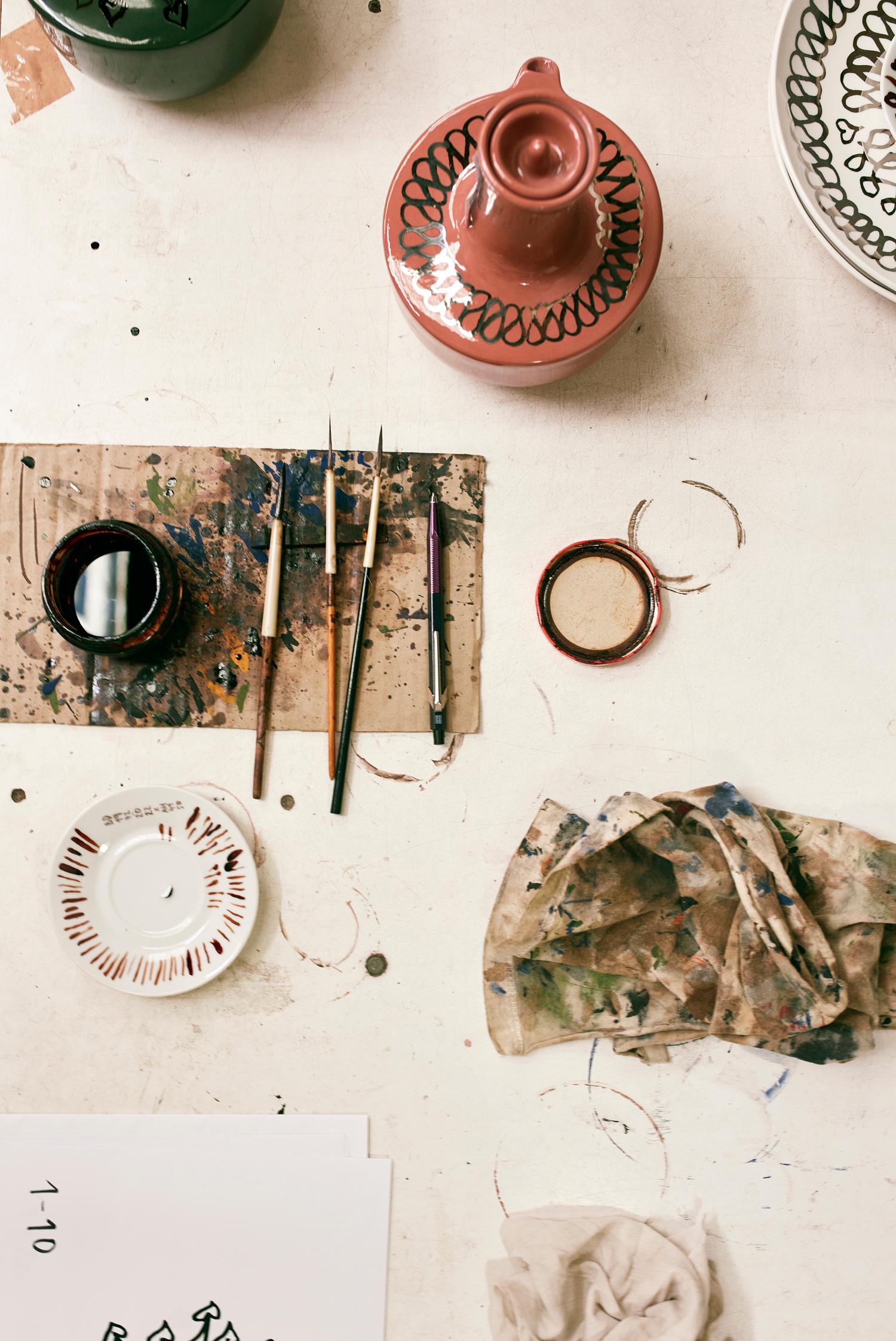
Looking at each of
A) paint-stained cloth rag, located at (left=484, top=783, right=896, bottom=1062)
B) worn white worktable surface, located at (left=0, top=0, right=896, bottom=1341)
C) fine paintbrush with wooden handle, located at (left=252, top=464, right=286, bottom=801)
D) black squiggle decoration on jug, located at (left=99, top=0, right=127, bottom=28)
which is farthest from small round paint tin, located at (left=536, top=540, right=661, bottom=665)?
black squiggle decoration on jug, located at (left=99, top=0, right=127, bottom=28)

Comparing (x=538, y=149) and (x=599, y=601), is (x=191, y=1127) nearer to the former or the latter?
(x=599, y=601)

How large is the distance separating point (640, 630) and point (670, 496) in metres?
0.15

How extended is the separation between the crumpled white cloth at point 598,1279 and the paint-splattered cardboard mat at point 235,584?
505 mm

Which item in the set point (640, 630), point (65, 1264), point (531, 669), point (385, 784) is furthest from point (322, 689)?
point (65, 1264)

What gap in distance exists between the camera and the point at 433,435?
90 centimetres

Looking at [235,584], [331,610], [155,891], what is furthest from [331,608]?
[155,891]

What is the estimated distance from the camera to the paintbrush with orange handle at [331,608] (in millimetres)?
863

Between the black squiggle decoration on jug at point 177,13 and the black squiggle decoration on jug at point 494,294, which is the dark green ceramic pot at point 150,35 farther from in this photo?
the black squiggle decoration on jug at point 494,294

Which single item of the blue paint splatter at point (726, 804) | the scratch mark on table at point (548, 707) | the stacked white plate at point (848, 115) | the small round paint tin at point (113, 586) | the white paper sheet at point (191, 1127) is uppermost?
the stacked white plate at point (848, 115)

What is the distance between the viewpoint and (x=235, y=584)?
0.88 m

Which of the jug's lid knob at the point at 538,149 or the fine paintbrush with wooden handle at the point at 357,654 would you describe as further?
the fine paintbrush with wooden handle at the point at 357,654

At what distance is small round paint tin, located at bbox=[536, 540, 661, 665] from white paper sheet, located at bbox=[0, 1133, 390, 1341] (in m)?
0.56

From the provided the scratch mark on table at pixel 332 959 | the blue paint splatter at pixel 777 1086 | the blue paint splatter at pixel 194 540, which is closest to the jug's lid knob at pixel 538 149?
the blue paint splatter at pixel 194 540

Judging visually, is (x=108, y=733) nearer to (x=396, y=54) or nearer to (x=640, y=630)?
(x=640, y=630)
